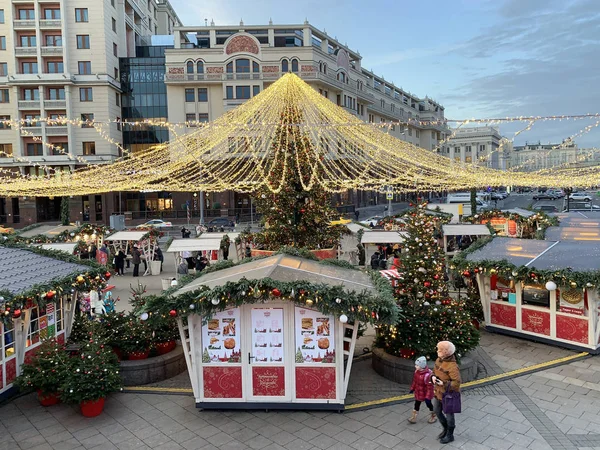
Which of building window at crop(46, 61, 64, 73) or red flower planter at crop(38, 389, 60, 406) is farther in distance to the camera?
building window at crop(46, 61, 64, 73)

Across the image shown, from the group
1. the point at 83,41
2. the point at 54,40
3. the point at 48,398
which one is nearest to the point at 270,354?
the point at 48,398

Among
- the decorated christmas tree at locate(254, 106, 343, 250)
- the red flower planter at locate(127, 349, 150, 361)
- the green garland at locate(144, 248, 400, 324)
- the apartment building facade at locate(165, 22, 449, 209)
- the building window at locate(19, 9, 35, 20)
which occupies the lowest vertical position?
the red flower planter at locate(127, 349, 150, 361)

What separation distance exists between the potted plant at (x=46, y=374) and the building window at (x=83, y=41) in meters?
49.6

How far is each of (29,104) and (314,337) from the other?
5122 cm

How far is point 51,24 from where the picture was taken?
159 feet

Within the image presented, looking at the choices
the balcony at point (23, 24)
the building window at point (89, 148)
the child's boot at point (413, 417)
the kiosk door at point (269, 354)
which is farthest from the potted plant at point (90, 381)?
the balcony at point (23, 24)

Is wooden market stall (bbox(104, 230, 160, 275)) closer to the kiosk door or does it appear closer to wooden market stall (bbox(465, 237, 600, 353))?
wooden market stall (bbox(465, 237, 600, 353))

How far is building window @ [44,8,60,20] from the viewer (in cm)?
4884

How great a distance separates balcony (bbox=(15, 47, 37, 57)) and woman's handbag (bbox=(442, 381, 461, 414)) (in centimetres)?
5464

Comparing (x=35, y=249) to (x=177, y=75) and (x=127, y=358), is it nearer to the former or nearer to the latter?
(x=127, y=358)

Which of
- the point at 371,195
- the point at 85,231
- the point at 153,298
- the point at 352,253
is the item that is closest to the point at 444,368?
the point at 153,298

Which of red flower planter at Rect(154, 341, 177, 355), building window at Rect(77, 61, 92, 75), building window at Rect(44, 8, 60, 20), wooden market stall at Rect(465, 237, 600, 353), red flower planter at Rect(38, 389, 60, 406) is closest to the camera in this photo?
red flower planter at Rect(38, 389, 60, 406)

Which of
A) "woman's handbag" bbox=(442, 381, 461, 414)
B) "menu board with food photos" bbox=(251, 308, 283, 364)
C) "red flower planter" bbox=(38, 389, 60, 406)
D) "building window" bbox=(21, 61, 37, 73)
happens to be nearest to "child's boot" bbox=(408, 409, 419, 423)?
"woman's handbag" bbox=(442, 381, 461, 414)

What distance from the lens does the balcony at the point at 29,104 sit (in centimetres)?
4853
